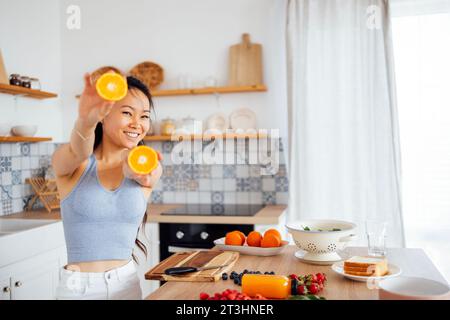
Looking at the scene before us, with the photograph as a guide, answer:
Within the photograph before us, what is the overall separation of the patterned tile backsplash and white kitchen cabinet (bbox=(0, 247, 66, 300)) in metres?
0.70

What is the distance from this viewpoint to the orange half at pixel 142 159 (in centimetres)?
115

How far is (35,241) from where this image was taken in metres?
2.69

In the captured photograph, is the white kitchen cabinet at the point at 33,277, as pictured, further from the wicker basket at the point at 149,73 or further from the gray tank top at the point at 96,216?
the wicker basket at the point at 149,73

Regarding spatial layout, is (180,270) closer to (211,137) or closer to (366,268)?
(366,268)

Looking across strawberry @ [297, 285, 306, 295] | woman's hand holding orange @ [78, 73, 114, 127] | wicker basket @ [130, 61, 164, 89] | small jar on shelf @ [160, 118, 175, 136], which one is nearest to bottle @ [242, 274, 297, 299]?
strawberry @ [297, 285, 306, 295]

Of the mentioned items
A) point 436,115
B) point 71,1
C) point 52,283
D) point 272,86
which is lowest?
point 52,283

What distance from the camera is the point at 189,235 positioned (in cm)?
304

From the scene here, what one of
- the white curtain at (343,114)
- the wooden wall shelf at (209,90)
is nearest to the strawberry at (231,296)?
the white curtain at (343,114)

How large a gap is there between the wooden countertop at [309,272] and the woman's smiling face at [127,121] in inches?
18.0

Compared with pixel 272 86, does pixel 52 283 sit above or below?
below

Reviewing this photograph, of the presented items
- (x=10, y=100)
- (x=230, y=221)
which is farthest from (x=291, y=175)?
(x=10, y=100)

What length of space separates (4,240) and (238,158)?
5.69 ft

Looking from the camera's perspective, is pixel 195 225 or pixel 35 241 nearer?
pixel 35 241

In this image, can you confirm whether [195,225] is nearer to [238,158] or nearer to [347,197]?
[238,158]
